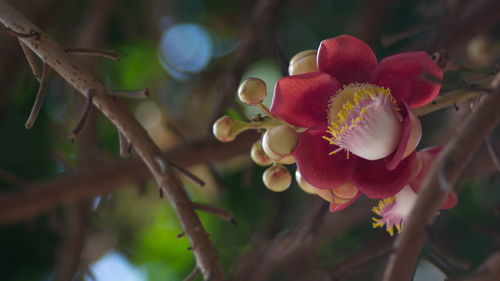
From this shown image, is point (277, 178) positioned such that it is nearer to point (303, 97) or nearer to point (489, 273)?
point (303, 97)

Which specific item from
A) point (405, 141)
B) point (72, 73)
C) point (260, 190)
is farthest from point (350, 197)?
point (260, 190)

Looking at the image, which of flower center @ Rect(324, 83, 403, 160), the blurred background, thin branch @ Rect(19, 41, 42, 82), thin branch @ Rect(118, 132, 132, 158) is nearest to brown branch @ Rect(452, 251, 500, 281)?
the blurred background

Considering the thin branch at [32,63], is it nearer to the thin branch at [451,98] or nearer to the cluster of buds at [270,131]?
the cluster of buds at [270,131]

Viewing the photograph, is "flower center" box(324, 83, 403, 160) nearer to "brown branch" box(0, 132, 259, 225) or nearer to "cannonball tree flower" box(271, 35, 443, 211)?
"cannonball tree flower" box(271, 35, 443, 211)

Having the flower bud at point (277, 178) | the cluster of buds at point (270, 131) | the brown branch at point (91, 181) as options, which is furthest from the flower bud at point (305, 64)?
the brown branch at point (91, 181)

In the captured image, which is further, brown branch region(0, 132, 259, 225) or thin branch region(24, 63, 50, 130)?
brown branch region(0, 132, 259, 225)

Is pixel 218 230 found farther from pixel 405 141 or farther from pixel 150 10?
pixel 405 141
